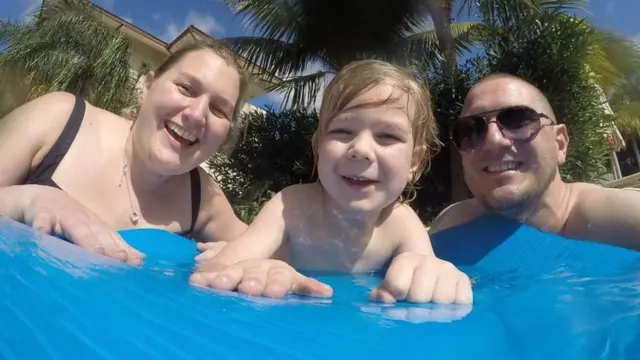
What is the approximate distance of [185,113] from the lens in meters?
2.47

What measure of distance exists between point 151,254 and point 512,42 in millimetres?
8855

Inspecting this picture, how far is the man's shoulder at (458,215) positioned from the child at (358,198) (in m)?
0.88

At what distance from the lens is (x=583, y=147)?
9.23 m

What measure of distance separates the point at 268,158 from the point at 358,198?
875 cm

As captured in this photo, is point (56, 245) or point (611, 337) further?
point (56, 245)

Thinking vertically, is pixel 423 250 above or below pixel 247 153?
below

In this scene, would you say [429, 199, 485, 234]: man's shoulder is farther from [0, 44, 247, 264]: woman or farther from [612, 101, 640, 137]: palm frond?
[612, 101, 640, 137]: palm frond

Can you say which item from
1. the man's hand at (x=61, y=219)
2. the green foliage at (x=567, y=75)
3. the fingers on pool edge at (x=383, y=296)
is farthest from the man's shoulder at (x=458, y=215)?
the green foliage at (x=567, y=75)

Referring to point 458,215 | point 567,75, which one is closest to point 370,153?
point 458,215

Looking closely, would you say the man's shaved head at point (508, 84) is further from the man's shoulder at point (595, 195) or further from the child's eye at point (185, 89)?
the child's eye at point (185, 89)

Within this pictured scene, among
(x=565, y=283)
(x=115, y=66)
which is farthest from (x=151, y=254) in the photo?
(x=115, y=66)

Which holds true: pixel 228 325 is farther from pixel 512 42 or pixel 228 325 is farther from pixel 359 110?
pixel 512 42

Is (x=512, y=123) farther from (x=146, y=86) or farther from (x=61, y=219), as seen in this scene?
(x=61, y=219)

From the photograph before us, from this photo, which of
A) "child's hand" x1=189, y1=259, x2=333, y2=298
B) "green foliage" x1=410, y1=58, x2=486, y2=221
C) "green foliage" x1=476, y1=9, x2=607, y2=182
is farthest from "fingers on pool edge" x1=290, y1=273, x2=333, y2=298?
"green foliage" x1=476, y1=9, x2=607, y2=182
